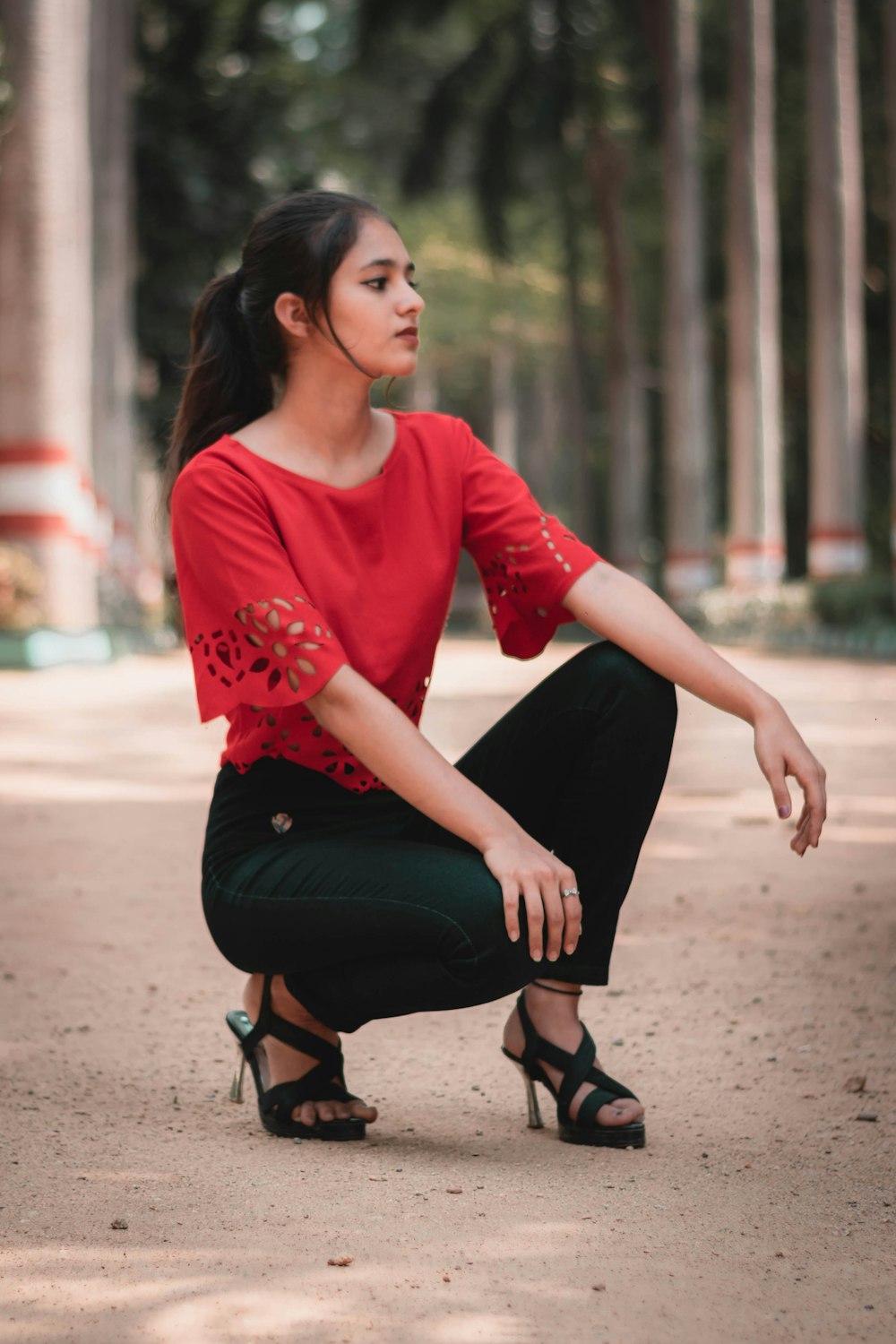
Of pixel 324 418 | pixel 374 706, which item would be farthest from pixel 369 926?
pixel 324 418

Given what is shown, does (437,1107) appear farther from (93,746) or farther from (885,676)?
(885,676)

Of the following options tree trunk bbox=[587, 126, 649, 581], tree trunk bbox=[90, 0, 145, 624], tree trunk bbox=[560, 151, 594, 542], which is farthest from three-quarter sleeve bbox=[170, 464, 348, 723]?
tree trunk bbox=[560, 151, 594, 542]

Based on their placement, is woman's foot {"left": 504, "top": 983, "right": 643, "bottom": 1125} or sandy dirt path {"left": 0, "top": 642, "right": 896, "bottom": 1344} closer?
sandy dirt path {"left": 0, "top": 642, "right": 896, "bottom": 1344}

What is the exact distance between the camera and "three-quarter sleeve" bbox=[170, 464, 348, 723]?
8.93ft

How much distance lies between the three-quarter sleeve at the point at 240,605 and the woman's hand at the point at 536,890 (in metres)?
0.39

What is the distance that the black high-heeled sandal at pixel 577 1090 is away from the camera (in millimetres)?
2943

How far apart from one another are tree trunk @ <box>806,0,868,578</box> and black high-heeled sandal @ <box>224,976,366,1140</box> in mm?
21499

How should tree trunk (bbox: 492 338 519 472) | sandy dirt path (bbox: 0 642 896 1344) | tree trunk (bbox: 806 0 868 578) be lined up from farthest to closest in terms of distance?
tree trunk (bbox: 492 338 519 472) < tree trunk (bbox: 806 0 868 578) < sandy dirt path (bbox: 0 642 896 1344)

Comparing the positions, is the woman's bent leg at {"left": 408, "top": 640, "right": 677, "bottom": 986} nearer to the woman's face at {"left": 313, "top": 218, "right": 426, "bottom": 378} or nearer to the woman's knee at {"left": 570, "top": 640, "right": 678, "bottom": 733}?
the woman's knee at {"left": 570, "top": 640, "right": 678, "bottom": 733}

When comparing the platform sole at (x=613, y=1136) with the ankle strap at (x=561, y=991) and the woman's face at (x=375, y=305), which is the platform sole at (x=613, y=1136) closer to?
the ankle strap at (x=561, y=991)

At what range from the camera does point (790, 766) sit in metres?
2.90

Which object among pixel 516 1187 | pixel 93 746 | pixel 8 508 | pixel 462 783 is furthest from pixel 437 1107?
pixel 8 508

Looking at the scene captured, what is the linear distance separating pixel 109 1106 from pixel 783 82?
32281 mm

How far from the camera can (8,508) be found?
50.8ft
